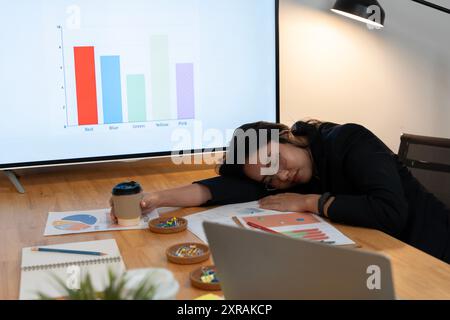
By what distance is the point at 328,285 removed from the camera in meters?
0.76

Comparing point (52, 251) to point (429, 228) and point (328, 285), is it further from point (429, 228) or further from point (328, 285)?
point (429, 228)

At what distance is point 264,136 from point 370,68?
96 cm

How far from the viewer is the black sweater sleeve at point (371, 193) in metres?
1.42

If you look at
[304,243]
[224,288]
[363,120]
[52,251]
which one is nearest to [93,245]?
[52,251]

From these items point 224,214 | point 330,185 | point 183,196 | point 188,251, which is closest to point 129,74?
point 183,196

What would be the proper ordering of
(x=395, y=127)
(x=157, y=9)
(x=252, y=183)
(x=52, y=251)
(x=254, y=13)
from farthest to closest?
(x=395, y=127) → (x=254, y=13) → (x=157, y=9) → (x=252, y=183) → (x=52, y=251)

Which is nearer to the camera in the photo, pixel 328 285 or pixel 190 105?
pixel 328 285

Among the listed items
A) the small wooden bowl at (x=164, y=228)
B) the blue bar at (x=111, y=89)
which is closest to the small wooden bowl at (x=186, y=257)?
the small wooden bowl at (x=164, y=228)

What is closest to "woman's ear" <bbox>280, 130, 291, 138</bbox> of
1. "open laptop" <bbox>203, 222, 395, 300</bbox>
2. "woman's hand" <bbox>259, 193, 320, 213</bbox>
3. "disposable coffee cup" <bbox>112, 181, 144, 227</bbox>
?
"woman's hand" <bbox>259, 193, 320, 213</bbox>

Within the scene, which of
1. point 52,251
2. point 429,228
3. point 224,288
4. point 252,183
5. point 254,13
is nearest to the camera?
point 224,288

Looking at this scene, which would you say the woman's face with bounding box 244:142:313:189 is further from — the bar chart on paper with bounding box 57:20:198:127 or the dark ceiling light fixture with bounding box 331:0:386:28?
the dark ceiling light fixture with bounding box 331:0:386:28

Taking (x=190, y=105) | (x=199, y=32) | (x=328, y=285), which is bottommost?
(x=328, y=285)

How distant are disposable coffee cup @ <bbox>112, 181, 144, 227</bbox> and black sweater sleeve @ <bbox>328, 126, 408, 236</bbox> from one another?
1.59 ft

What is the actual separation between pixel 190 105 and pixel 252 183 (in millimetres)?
475
